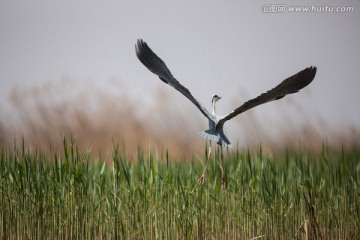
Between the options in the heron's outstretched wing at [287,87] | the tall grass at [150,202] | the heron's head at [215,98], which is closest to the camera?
the heron's outstretched wing at [287,87]

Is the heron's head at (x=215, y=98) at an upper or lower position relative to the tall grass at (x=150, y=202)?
upper

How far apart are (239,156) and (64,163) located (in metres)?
1.02

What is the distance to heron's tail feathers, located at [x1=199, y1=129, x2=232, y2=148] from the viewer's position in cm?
268

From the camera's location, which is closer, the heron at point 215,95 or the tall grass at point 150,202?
the heron at point 215,95

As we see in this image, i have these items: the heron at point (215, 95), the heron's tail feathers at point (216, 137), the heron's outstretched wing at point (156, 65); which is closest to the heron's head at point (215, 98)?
the heron at point (215, 95)

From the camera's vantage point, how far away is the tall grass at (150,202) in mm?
2766

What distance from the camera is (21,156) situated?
2.87 metres

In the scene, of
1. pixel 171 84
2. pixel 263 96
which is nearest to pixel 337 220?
pixel 263 96

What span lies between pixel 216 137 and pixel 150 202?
0.48 meters

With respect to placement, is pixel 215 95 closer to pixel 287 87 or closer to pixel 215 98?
pixel 215 98

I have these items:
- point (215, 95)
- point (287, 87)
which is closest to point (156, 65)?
point (215, 95)

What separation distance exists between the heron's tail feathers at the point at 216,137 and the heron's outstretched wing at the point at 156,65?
136 millimetres

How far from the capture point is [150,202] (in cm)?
280

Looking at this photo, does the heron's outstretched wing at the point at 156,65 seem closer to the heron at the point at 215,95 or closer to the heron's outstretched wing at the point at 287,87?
the heron at the point at 215,95
